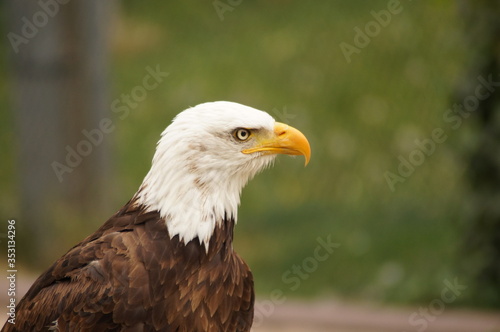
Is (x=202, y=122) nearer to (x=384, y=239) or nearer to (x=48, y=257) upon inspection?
(x=48, y=257)

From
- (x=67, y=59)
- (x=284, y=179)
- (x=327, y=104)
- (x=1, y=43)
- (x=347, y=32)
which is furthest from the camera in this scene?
(x=1, y=43)

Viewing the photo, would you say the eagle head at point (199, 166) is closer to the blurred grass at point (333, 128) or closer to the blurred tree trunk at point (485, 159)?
the blurred grass at point (333, 128)

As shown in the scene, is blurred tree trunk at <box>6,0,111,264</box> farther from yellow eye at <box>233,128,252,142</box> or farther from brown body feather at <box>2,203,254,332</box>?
yellow eye at <box>233,128,252,142</box>

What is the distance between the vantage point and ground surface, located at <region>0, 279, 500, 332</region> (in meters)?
5.93

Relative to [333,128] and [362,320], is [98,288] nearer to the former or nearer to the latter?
[362,320]

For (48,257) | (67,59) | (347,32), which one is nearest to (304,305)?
(48,257)

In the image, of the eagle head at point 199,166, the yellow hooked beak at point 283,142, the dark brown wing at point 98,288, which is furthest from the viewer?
the yellow hooked beak at point 283,142

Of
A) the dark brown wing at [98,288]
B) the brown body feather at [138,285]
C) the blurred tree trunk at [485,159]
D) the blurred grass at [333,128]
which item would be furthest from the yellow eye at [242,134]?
the blurred tree trunk at [485,159]

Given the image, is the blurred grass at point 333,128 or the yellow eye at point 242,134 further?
the blurred grass at point 333,128

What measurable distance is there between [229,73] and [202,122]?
726cm

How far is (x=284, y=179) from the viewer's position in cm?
865

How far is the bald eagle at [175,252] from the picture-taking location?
11.0ft

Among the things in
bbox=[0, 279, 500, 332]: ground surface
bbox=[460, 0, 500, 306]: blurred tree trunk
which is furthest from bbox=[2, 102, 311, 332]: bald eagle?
bbox=[460, 0, 500, 306]: blurred tree trunk

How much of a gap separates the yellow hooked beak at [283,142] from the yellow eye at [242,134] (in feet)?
0.18
